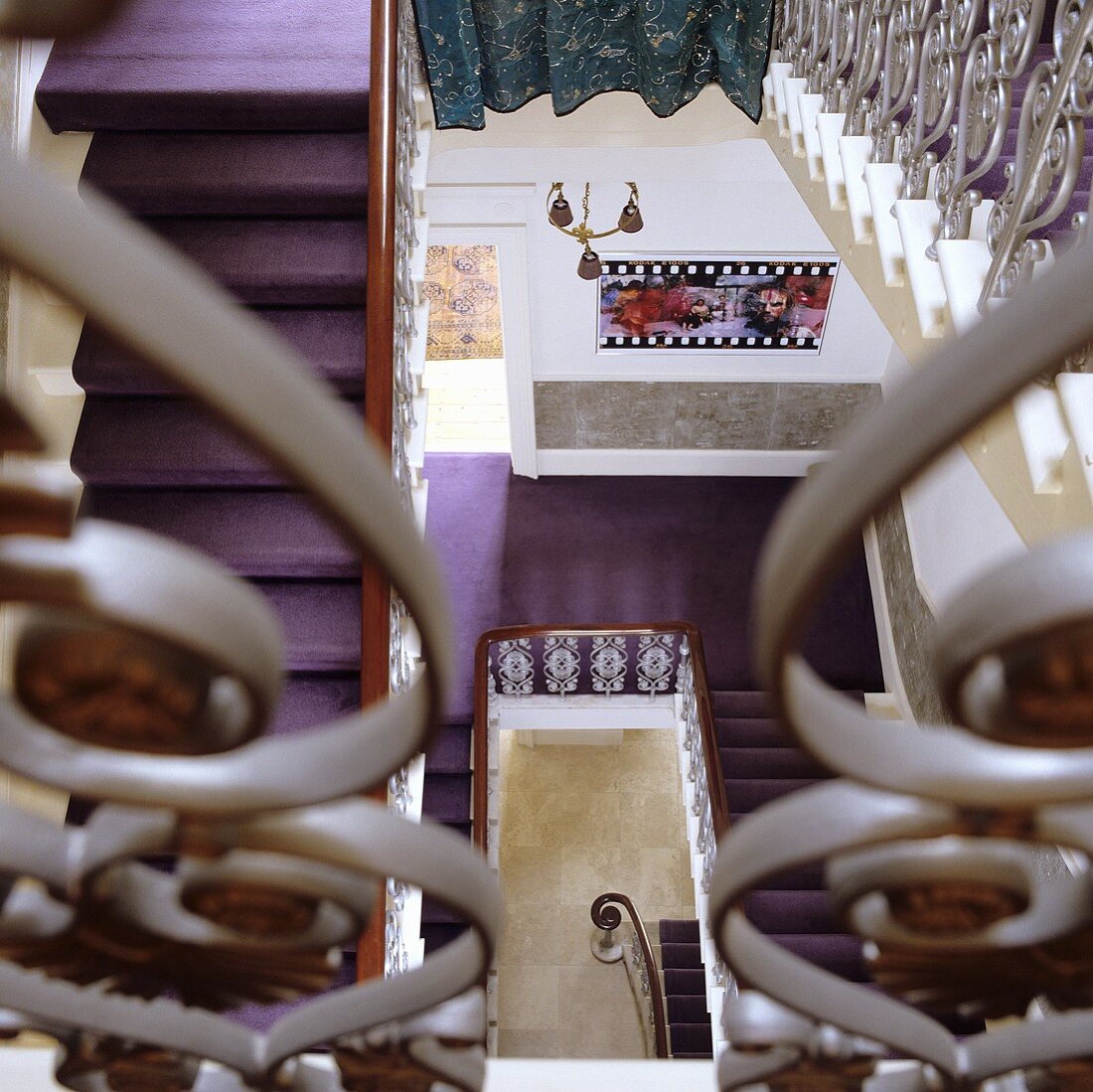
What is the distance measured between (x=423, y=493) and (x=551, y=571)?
170 inches

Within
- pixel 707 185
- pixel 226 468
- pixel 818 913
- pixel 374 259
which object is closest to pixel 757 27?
pixel 707 185

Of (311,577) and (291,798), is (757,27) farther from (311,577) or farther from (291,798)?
(291,798)

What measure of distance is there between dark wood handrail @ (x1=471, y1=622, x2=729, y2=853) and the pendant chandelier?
2.20m

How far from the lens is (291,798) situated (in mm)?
530

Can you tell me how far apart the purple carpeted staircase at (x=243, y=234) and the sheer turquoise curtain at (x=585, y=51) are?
56cm

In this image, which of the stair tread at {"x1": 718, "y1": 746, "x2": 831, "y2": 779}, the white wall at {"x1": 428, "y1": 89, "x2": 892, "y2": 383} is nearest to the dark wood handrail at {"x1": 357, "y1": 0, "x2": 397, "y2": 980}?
the white wall at {"x1": 428, "y1": 89, "x2": 892, "y2": 383}

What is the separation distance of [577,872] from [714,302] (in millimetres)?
5166

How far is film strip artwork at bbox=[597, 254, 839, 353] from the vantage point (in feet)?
23.6

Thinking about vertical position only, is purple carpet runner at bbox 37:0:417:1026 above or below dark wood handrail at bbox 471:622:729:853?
above

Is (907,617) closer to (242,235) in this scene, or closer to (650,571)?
(650,571)

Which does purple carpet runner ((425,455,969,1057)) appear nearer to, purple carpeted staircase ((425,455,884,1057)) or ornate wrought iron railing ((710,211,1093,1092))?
purple carpeted staircase ((425,455,884,1057))

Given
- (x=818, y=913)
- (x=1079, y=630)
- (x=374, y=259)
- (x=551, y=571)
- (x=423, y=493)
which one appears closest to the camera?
(x=1079, y=630)

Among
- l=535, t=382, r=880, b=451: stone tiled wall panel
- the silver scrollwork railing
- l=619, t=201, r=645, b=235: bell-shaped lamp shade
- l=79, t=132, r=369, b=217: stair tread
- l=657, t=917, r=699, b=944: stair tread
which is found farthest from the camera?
l=657, t=917, r=699, b=944: stair tread

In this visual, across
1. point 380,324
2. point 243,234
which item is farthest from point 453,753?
point 380,324
